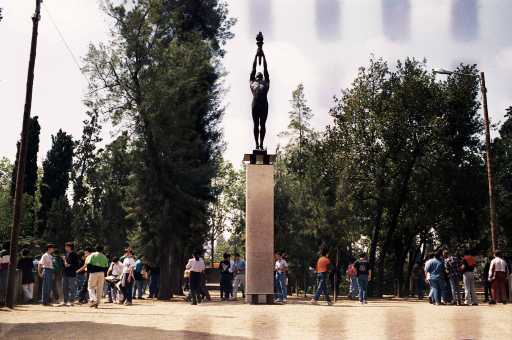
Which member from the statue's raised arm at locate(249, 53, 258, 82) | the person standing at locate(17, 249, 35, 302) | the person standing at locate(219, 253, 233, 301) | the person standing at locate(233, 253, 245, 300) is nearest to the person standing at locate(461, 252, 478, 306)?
the person standing at locate(233, 253, 245, 300)

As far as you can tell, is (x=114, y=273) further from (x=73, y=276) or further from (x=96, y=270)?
(x=96, y=270)

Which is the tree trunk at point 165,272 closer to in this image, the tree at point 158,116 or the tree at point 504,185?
the tree at point 158,116

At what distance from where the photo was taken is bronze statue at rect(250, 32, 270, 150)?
21234 millimetres

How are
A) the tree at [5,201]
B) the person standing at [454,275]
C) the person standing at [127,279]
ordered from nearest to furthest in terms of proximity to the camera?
the person standing at [127,279], the person standing at [454,275], the tree at [5,201]

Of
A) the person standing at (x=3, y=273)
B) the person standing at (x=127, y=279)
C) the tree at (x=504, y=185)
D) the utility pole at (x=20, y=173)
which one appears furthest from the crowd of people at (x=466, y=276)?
the tree at (x=504, y=185)

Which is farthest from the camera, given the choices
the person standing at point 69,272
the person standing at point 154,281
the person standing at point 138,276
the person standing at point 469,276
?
the person standing at point 154,281

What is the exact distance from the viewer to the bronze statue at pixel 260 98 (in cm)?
2123

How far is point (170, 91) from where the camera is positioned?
26422 millimetres

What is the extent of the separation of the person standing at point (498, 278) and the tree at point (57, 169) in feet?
133

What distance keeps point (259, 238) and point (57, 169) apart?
38099 mm

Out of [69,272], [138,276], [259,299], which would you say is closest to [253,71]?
[259,299]

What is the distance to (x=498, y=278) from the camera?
2117 cm

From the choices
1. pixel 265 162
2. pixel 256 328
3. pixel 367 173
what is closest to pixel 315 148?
pixel 367 173

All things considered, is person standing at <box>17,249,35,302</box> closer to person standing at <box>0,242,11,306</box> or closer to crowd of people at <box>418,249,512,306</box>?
person standing at <box>0,242,11,306</box>
